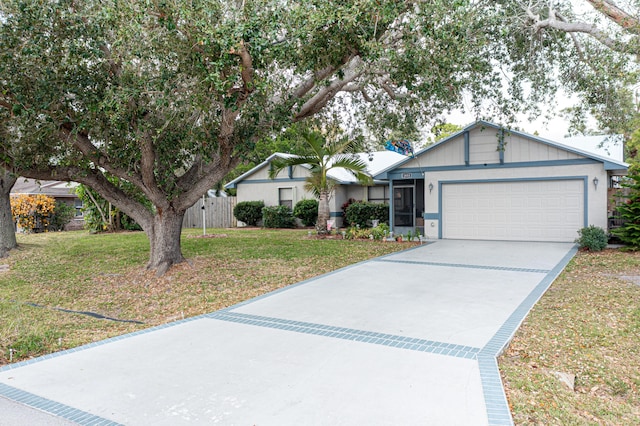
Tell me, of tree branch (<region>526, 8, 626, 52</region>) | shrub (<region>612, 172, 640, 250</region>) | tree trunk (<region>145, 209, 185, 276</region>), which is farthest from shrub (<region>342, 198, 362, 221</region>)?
tree branch (<region>526, 8, 626, 52</region>)

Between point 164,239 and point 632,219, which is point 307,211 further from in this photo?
point 632,219

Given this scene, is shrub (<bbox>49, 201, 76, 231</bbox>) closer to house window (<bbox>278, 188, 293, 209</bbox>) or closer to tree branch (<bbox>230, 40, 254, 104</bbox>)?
house window (<bbox>278, 188, 293, 209</bbox>)

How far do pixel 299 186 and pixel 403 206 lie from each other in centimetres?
623

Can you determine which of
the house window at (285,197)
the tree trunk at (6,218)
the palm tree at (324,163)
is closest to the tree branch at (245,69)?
the palm tree at (324,163)

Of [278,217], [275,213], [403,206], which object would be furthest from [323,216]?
[275,213]

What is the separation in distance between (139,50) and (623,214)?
40.8ft

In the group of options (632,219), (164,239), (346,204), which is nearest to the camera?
(164,239)

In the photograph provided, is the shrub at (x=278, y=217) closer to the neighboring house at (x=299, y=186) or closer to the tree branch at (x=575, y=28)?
the neighboring house at (x=299, y=186)

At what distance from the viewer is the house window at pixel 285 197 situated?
22.1 m

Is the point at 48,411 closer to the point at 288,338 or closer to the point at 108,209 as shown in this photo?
the point at 288,338

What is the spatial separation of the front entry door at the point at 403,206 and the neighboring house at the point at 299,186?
93.7 inches

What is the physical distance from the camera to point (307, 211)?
20.8 m

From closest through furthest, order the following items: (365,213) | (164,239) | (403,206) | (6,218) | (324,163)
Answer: (164,239) → (6,218) → (324,163) → (403,206) → (365,213)

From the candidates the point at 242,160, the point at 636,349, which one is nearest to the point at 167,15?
the point at 242,160
